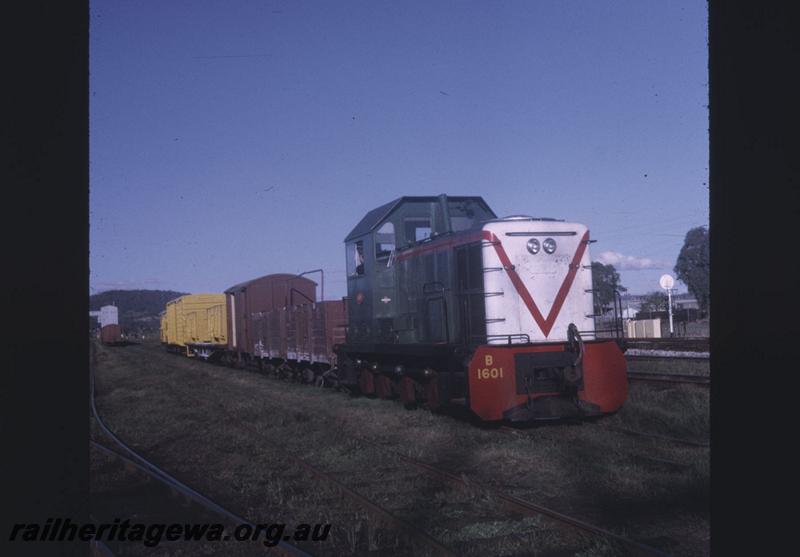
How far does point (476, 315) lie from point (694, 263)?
59.4 metres

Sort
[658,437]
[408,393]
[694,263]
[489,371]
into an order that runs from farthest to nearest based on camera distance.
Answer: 1. [694,263]
2. [408,393]
3. [489,371]
4. [658,437]

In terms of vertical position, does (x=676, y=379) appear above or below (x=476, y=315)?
below

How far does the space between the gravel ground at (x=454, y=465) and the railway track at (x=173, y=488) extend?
0.29 meters

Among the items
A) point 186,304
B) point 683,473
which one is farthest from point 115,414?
point 186,304

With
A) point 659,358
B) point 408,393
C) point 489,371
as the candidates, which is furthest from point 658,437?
point 659,358

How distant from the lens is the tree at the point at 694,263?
59009 mm

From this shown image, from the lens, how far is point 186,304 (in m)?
39.9

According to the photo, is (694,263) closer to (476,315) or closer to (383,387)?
(383,387)

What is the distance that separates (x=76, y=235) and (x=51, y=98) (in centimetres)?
27

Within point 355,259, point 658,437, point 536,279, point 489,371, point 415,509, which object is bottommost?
point 415,509

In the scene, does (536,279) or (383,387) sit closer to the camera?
(536,279)

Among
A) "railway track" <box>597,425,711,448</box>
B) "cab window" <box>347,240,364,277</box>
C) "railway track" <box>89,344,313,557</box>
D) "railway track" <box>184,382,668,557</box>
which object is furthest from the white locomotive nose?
"railway track" <box>89,344,313,557</box>

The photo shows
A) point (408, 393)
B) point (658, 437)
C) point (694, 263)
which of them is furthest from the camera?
point (694, 263)

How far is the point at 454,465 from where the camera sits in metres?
8.38
